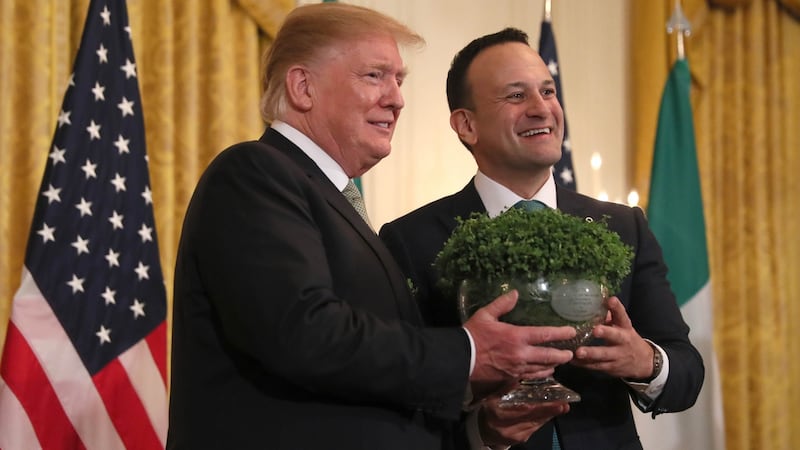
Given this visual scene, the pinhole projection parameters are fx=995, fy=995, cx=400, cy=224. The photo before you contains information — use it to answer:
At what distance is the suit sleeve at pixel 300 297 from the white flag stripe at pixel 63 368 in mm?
1768

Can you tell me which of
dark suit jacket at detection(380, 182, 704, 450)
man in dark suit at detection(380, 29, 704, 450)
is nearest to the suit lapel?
man in dark suit at detection(380, 29, 704, 450)

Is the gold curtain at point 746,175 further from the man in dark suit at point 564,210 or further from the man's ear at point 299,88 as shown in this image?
the man's ear at point 299,88

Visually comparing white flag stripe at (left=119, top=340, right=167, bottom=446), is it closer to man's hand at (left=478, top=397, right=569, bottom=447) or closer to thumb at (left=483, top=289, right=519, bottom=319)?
man's hand at (left=478, top=397, right=569, bottom=447)

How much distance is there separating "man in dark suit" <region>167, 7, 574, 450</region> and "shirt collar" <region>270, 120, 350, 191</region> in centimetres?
3

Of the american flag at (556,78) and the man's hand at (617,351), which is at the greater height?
the american flag at (556,78)

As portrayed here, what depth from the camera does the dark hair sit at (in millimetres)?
3051

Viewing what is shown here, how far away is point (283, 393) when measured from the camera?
6.25 feet

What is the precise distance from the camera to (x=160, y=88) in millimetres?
4219

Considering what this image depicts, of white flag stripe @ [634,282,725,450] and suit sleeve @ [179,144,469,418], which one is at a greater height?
suit sleeve @ [179,144,469,418]

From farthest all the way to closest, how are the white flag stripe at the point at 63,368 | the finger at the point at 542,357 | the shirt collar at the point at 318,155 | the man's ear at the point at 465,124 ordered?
the white flag stripe at the point at 63,368 < the man's ear at the point at 465,124 < the shirt collar at the point at 318,155 < the finger at the point at 542,357

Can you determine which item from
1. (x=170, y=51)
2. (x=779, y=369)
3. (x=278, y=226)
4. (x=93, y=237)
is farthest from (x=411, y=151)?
(x=278, y=226)

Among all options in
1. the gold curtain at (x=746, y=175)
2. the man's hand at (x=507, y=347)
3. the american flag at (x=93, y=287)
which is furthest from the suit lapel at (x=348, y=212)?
the gold curtain at (x=746, y=175)

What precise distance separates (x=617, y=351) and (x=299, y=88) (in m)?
0.93

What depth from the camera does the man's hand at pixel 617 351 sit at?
84.4 inches
